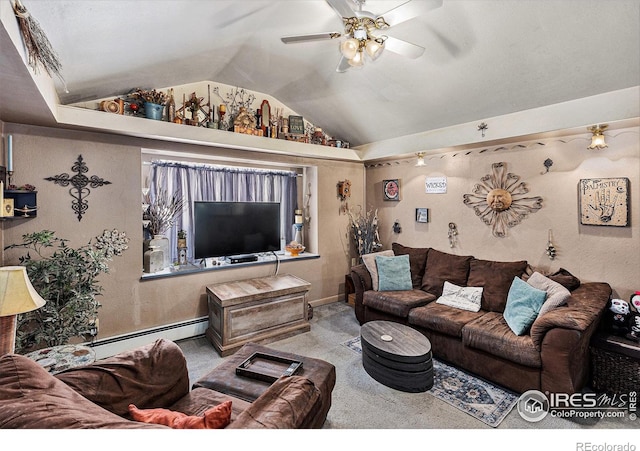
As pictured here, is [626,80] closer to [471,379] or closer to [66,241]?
[471,379]

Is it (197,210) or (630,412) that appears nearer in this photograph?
(630,412)

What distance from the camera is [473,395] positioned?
2.33m

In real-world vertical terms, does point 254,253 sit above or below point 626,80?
below

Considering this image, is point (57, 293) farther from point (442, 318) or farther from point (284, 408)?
point (442, 318)

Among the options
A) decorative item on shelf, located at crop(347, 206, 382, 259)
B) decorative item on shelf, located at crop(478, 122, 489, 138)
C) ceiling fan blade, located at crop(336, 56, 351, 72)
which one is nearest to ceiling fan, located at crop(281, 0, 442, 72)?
ceiling fan blade, located at crop(336, 56, 351, 72)

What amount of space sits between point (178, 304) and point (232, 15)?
9.69 ft

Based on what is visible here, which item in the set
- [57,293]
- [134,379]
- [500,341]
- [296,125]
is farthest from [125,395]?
[296,125]

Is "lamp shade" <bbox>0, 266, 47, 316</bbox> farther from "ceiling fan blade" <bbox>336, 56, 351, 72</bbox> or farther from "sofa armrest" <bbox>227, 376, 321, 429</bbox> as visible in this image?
"ceiling fan blade" <bbox>336, 56, 351, 72</bbox>

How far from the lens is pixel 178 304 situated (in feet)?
11.0

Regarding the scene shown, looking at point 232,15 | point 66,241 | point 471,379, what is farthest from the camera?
point 66,241

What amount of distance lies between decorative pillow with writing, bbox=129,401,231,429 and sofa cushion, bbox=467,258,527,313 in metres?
2.88
